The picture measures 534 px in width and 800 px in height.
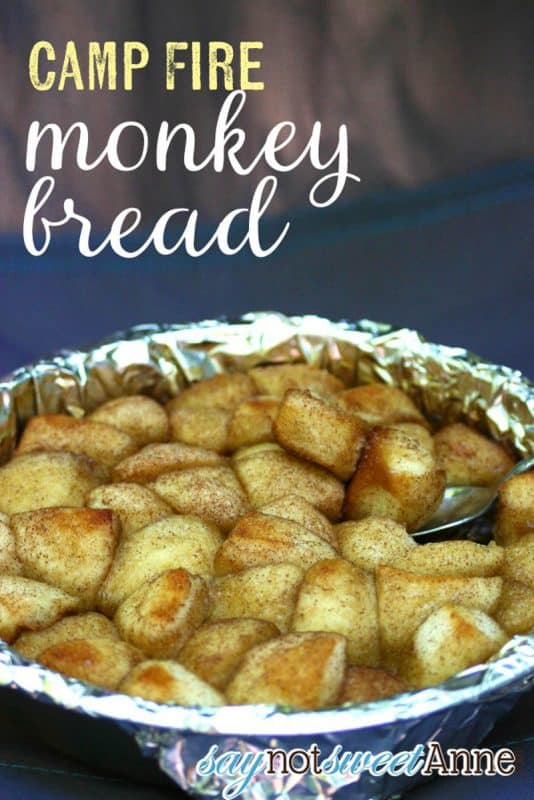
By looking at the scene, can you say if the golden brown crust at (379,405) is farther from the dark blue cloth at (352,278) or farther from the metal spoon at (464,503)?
the dark blue cloth at (352,278)

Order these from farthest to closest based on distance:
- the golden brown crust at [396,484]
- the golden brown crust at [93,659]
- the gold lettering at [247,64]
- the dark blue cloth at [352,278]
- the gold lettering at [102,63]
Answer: the gold lettering at [247,64] < the gold lettering at [102,63] < the dark blue cloth at [352,278] < the golden brown crust at [396,484] < the golden brown crust at [93,659]

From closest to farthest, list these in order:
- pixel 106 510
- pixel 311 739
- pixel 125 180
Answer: pixel 311 739 → pixel 106 510 → pixel 125 180

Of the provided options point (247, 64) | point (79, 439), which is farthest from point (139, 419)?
point (247, 64)

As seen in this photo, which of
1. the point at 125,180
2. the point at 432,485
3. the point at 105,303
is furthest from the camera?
the point at 125,180

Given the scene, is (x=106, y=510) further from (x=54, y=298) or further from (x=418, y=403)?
(x=54, y=298)

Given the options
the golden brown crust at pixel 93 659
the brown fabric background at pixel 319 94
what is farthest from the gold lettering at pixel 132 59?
the golden brown crust at pixel 93 659

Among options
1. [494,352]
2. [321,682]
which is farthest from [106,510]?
[494,352]

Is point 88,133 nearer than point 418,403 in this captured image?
No
